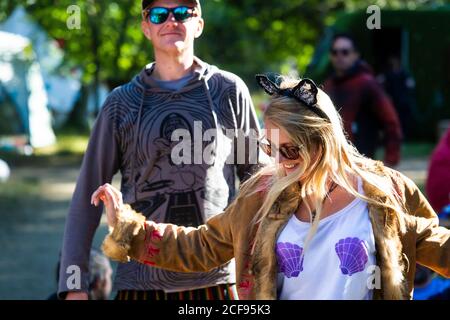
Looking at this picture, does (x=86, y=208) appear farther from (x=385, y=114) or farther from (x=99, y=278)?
(x=385, y=114)

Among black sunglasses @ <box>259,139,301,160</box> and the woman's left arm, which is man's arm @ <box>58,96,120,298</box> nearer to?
black sunglasses @ <box>259,139,301,160</box>

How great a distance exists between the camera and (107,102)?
4371mm

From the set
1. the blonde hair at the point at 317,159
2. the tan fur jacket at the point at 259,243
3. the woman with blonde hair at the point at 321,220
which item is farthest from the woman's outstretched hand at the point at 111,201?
the blonde hair at the point at 317,159

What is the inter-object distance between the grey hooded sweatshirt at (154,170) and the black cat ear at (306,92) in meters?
0.97

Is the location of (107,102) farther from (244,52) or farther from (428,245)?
(244,52)

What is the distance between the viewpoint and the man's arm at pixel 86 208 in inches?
166

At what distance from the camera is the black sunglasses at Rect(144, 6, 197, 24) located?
4.41m

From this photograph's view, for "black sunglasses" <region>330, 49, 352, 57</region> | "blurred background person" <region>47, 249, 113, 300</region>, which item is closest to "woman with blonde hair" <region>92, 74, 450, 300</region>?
"blurred background person" <region>47, 249, 113, 300</region>

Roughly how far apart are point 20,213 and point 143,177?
9.36 m

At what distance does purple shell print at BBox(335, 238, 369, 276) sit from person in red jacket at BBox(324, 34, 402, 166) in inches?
200

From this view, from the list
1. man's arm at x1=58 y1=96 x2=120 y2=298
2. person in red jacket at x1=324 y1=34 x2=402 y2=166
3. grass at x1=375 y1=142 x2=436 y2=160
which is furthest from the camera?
grass at x1=375 y1=142 x2=436 y2=160

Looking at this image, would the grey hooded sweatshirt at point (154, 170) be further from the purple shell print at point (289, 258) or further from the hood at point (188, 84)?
the purple shell print at point (289, 258)

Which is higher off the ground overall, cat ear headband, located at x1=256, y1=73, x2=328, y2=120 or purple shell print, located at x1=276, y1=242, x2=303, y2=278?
cat ear headband, located at x1=256, y1=73, x2=328, y2=120
